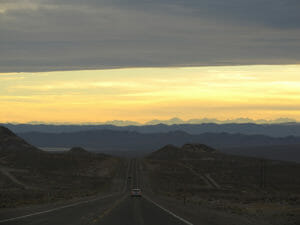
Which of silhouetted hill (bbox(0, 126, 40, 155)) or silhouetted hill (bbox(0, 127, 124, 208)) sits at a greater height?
silhouetted hill (bbox(0, 126, 40, 155))

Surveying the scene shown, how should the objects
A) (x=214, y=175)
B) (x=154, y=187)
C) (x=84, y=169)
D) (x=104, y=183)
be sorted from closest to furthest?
(x=154, y=187), (x=104, y=183), (x=214, y=175), (x=84, y=169)

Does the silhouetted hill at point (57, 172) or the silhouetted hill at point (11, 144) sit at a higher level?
the silhouetted hill at point (11, 144)

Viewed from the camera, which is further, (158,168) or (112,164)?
(112,164)

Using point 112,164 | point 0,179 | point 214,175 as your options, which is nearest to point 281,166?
point 214,175

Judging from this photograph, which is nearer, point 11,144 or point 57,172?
point 57,172

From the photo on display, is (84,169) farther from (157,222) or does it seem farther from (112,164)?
(157,222)

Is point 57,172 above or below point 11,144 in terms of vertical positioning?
below

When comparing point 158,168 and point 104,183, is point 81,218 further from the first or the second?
point 158,168

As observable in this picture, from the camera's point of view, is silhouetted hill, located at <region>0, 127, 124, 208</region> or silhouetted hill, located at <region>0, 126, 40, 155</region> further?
silhouetted hill, located at <region>0, 126, 40, 155</region>

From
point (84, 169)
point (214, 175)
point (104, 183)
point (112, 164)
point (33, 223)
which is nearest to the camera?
point (33, 223)

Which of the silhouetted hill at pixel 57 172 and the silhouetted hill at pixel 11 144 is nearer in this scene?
the silhouetted hill at pixel 57 172

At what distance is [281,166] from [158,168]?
3517 cm

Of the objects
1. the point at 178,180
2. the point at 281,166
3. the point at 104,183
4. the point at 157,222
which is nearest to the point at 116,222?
the point at 157,222

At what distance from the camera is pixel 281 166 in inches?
5581
